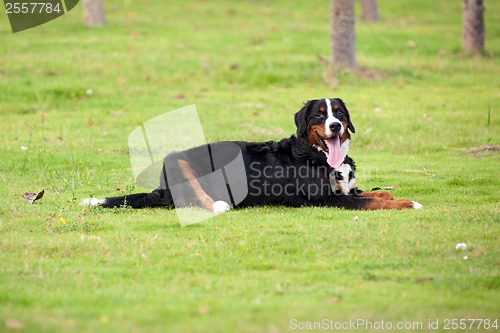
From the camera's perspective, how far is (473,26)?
22.7 meters

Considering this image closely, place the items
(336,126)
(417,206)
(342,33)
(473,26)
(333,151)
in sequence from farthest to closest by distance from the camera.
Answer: (473,26) → (342,33) → (333,151) → (336,126) → (417,206)

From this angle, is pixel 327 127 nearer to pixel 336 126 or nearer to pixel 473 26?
pixel 336 126

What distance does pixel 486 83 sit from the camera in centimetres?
1905

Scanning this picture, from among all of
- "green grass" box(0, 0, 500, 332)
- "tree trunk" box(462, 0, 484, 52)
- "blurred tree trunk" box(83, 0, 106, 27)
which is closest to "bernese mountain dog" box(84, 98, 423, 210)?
"green grass" box(0, 0, 500, 332)

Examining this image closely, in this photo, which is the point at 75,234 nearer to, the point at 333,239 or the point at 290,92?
the point at 333,239

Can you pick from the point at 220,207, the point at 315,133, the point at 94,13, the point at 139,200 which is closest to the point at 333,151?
the point at 315,133

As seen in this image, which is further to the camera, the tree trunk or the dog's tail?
the tree trunk

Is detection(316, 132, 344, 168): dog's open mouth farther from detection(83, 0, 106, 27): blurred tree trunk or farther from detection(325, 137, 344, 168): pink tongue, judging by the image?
detection(83, 0, 106, 27): blurred tree trunk

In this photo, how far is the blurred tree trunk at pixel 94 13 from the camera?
27281 mm

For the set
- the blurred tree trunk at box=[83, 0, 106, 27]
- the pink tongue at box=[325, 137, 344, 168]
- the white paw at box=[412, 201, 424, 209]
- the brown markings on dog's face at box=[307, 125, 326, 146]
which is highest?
the blurred tree trunk at box=[83, 0, 106, 27]

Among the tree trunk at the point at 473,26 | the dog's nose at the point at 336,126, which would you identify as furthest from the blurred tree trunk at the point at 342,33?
the dog's nose at the point at 336,126

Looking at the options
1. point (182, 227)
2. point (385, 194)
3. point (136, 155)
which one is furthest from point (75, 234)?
point (136, 155)

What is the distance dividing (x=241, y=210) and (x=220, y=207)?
0.33 metres

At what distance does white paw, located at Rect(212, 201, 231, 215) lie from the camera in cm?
867
